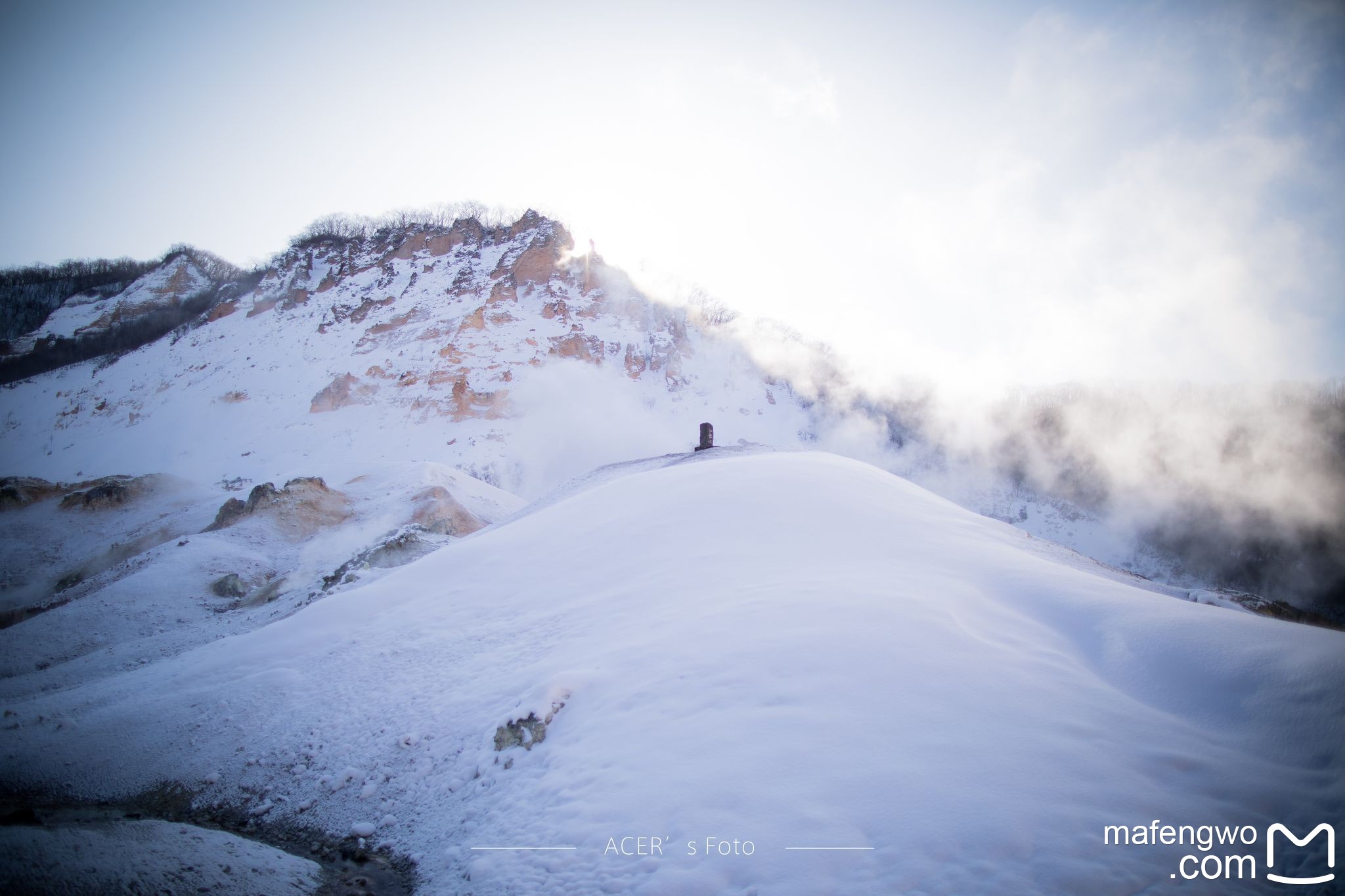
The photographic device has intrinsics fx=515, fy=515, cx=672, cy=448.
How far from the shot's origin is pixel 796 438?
38812 mm

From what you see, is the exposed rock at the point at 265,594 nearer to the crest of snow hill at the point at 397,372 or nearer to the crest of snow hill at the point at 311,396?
the crest of snow hill at the point at 311,396

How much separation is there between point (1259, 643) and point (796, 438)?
35376mm

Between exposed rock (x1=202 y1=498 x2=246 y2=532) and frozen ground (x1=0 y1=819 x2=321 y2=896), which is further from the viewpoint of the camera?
exposed rock (x1=202 y1=498 x2=246 y2=532)

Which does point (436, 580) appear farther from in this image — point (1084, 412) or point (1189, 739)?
point (1084, 412)

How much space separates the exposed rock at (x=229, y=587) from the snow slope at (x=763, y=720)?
18.7ft

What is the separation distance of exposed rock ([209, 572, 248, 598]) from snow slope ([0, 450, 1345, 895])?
569 centimetres

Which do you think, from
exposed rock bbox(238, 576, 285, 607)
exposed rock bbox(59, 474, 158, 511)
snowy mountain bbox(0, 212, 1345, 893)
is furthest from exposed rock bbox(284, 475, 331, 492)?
exposed rock bbox(59, 474, 158, 511)

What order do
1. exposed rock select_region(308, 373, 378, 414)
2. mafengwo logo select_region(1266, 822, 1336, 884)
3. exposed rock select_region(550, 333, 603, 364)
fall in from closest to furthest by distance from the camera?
mafengwo logo select_region(1266, 822, 1336, 884) → exposed rock select_region(308, 373, 378, 414) → exposed rock select_region(550, 333, 603, 364)

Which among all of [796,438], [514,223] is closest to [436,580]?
[796,438]

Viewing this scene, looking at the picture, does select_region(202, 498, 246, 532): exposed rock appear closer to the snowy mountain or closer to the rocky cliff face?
the snowy mountain

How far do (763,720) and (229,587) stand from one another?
15298 mm

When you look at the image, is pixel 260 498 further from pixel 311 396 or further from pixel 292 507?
pixel 311 396

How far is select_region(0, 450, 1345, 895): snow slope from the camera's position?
8.53 feet

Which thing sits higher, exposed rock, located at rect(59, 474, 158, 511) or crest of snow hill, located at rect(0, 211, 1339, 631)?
crest of snow hill, located at rect(0, 211, 1339, 631)
